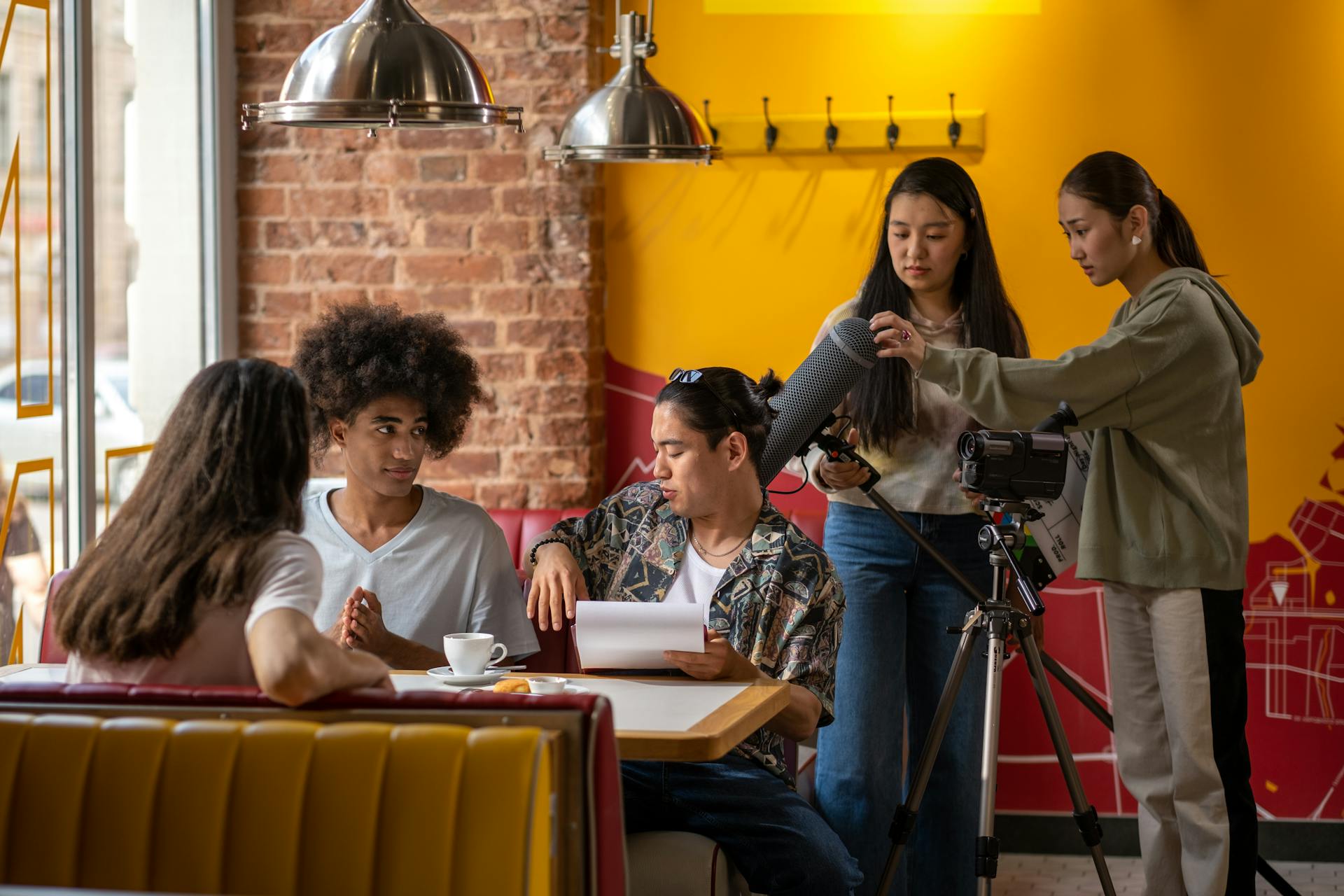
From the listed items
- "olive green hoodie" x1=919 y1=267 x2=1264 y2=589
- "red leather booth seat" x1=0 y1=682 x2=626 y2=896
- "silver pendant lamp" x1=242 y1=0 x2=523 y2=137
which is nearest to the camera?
"red leather booth seat" x1=0 y1=682 x2=626 y2=896

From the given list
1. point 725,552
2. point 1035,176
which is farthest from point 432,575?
point 1035,176

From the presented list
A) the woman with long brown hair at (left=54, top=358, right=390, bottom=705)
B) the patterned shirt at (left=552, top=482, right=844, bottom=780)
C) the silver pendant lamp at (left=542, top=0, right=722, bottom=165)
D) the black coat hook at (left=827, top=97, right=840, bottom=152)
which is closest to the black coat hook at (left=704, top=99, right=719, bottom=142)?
the black coat hook at (left=827, top=97, right=840, bottom=152)

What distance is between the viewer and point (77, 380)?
3086 millimetres

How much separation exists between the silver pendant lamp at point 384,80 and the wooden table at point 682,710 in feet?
2.67

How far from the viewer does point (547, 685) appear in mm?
2004

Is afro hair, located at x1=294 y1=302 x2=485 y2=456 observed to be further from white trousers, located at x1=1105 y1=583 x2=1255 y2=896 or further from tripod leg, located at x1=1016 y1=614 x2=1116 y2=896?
white trousers, located at x1=1105 y1=583 x2=1255 y2=896

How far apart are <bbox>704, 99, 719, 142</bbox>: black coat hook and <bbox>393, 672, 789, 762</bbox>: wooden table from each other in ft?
Answer: 5.79

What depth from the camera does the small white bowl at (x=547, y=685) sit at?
1.98 meters

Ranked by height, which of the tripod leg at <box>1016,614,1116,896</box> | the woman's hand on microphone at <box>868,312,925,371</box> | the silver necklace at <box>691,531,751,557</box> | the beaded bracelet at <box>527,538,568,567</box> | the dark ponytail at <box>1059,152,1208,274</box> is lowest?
the tripod leg at <box>1016,614,1116,896</box>

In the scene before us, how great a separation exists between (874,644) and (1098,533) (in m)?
0.48

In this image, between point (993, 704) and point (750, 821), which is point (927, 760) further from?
point (750, 821)

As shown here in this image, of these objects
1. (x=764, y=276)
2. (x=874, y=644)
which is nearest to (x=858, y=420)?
(x=874, y=644)

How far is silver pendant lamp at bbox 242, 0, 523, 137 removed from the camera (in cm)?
195

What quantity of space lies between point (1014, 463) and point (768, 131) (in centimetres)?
134
